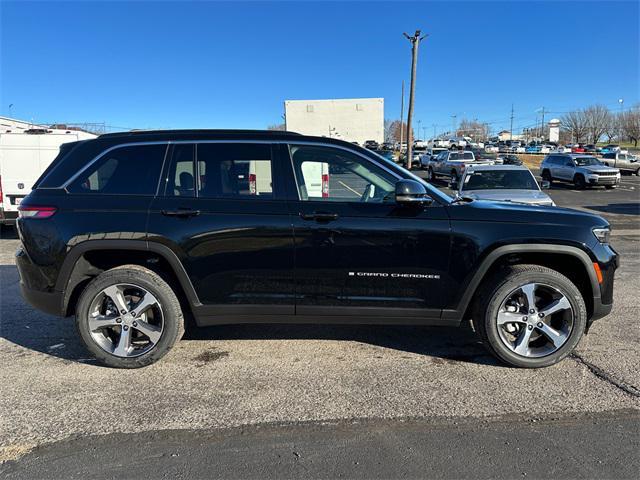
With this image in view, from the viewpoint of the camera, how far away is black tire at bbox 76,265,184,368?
3559 mm

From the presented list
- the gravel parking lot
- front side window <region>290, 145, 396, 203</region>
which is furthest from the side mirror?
the gravel parking lot

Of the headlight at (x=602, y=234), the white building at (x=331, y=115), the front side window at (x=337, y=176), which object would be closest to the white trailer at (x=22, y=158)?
the front side window at (x=337, y=176)

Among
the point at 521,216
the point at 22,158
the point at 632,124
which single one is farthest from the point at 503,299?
the point at 632,124

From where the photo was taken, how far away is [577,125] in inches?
4166

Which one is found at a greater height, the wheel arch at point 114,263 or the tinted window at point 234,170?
the tinted window at point 234,170

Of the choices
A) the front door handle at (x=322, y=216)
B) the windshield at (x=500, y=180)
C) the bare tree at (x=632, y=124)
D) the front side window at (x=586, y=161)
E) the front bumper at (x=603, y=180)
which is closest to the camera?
the front door handle at (x=322, y=216)

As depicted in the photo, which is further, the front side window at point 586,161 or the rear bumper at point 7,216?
the front side window at point 586,161

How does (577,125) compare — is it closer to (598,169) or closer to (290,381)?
(598,169)

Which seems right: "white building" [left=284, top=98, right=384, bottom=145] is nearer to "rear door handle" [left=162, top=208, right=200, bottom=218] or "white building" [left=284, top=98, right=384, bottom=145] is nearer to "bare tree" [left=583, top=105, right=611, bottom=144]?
"rear door handle" [left=162, top=208, right=200, bottom=218]

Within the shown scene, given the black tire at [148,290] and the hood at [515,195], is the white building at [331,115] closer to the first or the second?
the hood at [515,195]

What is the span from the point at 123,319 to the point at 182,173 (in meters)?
1.23

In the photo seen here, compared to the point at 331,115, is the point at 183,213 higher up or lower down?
lower down

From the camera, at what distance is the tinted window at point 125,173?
359 cm

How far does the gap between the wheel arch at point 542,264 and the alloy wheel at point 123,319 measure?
2300 millimetres
